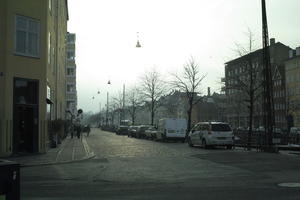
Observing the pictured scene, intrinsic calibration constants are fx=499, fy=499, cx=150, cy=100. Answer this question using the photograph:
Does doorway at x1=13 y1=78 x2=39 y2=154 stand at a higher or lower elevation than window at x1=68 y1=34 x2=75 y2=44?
lower

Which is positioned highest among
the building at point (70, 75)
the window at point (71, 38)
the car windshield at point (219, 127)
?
the window at point (71, 38)

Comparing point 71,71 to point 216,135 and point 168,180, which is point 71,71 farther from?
point 168,180

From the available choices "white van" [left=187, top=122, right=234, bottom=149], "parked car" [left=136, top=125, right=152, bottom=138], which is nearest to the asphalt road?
"white van" [left=187, top=122, right=234, bottom=149]

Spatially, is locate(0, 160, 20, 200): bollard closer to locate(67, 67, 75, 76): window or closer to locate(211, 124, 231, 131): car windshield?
locate(211, 124, 231, 131): car windshield

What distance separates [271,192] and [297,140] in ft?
83.6

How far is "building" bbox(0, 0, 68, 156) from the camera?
23766 mm

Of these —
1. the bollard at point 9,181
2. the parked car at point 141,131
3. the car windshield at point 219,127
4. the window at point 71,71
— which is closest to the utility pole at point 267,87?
the car windshield at point 219,127

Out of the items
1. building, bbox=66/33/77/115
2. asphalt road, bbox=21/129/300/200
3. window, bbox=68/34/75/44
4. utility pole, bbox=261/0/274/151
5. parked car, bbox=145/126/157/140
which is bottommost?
asphalt road, bbox=21/129/300/200

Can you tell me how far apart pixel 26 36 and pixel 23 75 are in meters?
2.03

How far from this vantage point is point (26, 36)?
25094mm

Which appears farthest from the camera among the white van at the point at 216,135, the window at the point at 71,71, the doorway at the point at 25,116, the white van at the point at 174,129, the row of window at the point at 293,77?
the row of window at the point at 293,77

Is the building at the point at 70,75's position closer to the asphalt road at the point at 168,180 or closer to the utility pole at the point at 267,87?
the utility pole at the point at 267,87

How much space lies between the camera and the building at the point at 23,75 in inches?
936

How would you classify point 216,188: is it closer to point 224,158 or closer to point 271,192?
point 271,192
